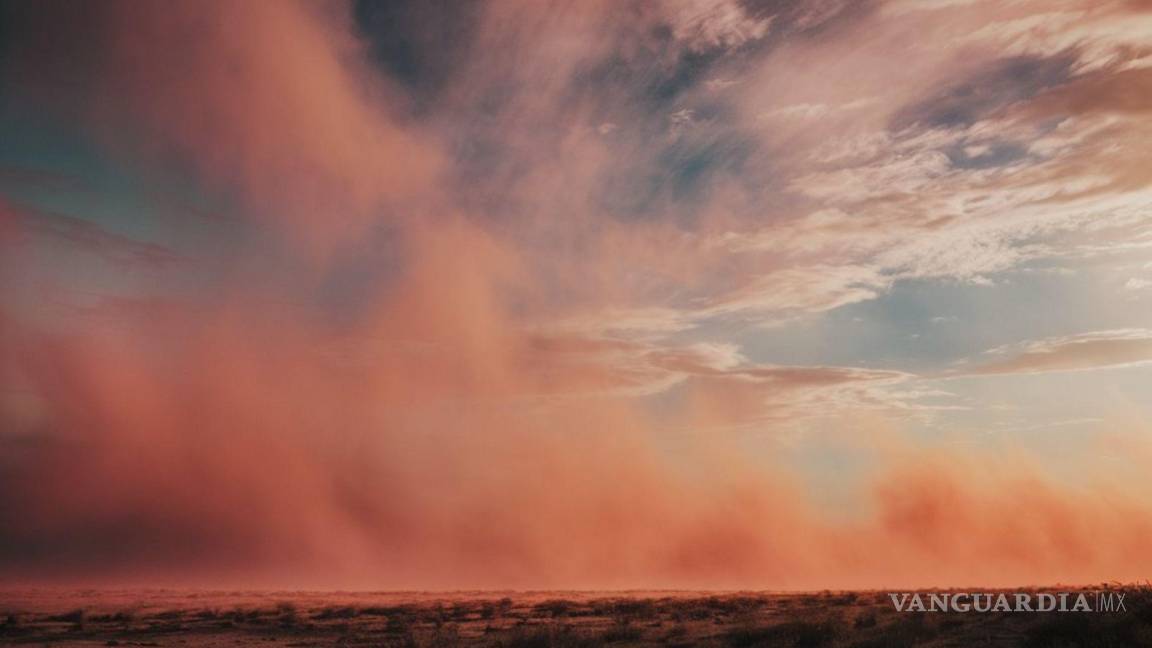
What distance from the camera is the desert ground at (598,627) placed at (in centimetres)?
2435

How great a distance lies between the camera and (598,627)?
124ft

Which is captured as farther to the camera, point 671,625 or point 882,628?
point 671,625

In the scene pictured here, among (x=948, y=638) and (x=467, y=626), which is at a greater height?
(x=467, y=626)

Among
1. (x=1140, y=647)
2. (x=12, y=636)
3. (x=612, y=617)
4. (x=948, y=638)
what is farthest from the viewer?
(x=612, y=617)

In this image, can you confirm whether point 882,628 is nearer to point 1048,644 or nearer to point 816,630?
point 816,630

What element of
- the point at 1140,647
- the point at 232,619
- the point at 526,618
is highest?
the point at 232,619

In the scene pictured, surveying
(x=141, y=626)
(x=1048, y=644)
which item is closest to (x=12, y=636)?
(x=141, y=626)

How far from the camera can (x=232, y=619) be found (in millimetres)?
45250

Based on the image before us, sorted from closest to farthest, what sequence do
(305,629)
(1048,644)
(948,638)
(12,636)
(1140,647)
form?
(1140,647)
(1048,644)
(948,638)
(12,636)
(305,629)

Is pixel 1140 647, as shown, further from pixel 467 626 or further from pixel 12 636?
pixel 12 636

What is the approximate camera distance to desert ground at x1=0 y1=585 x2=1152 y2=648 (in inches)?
959

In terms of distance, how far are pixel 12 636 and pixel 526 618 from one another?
1123 inches

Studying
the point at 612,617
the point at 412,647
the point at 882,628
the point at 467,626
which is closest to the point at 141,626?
the point at 467,626

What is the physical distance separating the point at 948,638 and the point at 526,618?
91.9ft
